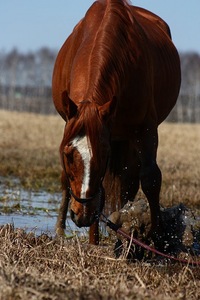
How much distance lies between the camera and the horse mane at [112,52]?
6086 millimetres

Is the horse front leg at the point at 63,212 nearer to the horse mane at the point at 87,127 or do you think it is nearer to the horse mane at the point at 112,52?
the horse mane at the point at 112,52

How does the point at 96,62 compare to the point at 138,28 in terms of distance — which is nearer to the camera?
the point at 96,62

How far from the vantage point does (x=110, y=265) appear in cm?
574

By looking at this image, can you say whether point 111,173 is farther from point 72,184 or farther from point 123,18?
point 72,184

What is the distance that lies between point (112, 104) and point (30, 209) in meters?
4.24

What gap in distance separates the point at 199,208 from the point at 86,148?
5257 mm

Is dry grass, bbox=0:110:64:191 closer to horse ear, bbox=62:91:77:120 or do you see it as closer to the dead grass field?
the dead grass field

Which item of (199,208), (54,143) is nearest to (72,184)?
(199,208)

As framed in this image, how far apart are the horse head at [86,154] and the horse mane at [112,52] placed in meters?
0.32

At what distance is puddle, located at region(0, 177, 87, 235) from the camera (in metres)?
8.41

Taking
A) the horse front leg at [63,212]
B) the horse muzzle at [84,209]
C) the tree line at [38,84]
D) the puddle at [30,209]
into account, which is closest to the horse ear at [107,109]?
the horse muzzle at [84,209]

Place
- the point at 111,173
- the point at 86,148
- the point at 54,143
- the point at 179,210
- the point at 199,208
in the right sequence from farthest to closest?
the point at 54,143, the point at 199,208, the point at 111,173, the point at 179,210, the point at 86,148

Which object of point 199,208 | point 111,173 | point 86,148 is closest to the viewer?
point 86,148

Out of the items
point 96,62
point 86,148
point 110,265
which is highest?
point 96,62
